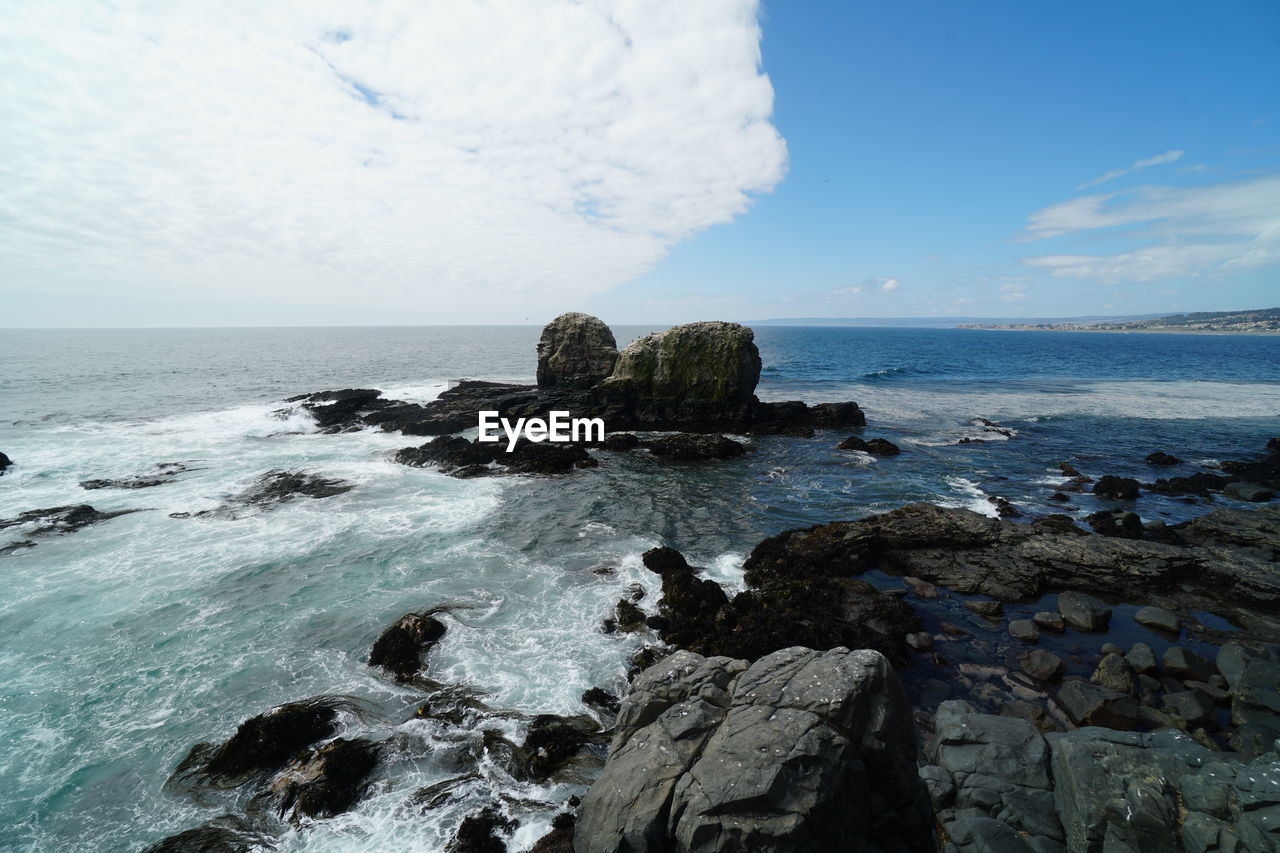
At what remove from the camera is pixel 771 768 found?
6293mm

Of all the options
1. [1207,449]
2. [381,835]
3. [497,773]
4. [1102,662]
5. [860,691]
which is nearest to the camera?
[860,691]

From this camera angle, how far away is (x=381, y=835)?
327 inches

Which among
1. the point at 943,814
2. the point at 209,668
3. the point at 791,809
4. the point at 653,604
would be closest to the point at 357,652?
the point at 209,668

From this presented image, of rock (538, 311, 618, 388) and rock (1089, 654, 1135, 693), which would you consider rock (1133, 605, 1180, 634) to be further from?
rock (538, 311, 618, 388)

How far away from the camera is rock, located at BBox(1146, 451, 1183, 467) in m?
28.3

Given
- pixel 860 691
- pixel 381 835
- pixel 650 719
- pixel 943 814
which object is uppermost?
pixel 860 691

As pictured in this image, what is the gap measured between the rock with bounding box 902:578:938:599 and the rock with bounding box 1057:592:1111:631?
3.01 meters

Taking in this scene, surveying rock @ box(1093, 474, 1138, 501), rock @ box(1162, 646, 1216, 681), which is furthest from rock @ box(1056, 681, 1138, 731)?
rock @ box(1093, 474, 1138, 501)

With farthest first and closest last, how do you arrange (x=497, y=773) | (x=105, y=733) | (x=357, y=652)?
(x=357, y=652)
(x=105, y=733)
(x=497, y=773)

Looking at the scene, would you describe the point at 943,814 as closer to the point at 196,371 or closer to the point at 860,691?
the point at 860,691

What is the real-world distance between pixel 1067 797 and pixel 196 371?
95.0 meters

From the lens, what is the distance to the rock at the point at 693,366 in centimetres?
3719

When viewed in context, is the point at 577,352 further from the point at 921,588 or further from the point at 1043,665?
the point at 1043,665

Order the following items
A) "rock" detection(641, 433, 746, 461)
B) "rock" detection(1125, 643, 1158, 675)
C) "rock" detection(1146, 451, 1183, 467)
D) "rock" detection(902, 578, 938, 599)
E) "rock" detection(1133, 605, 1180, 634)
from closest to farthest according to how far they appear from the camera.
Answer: "rock" detection(1125, 643, 1158, 675)
"rock" detection(1133, 605, 1180, 634)
"rock" detection(902, 578, 938, 599)
"rock" detection(1146, 451, 1183, 467)
"rock" detection(641, 433, 746, 461)
